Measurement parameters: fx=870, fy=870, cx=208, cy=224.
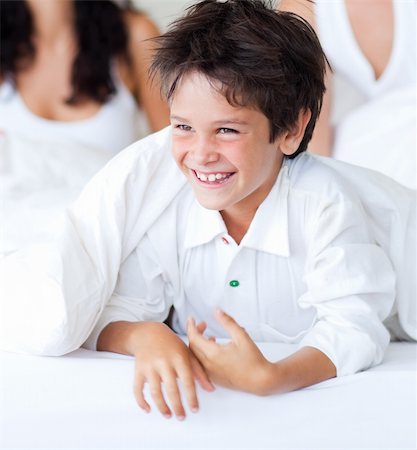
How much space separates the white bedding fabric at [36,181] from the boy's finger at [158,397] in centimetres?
36

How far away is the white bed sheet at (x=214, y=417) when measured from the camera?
848 millimetres

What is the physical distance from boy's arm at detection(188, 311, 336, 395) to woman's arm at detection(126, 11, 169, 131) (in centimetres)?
125

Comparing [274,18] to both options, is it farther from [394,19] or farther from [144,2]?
[144,2]

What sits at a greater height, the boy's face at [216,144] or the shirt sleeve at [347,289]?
the boy's face at [216,144]

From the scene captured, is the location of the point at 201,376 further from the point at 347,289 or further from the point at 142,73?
the point at 142,73

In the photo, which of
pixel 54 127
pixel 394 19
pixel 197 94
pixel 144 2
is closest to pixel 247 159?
pixel 197 94

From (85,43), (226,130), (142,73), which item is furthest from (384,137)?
(85,43)

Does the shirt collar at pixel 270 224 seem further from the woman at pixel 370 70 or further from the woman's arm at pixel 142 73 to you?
the woman's arm at pixel 142 73

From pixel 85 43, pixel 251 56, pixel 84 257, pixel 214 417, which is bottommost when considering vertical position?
pixel 214 417

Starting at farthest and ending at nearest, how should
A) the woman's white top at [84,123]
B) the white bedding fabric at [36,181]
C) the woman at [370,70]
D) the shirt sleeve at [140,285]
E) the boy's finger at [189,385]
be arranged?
the woman's white top at [84,123]
the woman at [370,70]
the white bedding fabric at [36,181]
the shirt sleeve at [140,285]
the boy's finger at [189,385]

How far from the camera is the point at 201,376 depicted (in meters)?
0.86

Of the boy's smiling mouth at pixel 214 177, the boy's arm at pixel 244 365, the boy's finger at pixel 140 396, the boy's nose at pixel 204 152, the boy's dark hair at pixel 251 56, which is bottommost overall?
the boy's finger at pixel 140 396

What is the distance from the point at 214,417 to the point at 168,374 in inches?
2.4

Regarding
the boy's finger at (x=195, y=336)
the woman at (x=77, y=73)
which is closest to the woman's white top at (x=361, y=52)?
the woman at (x=77, y=73)
